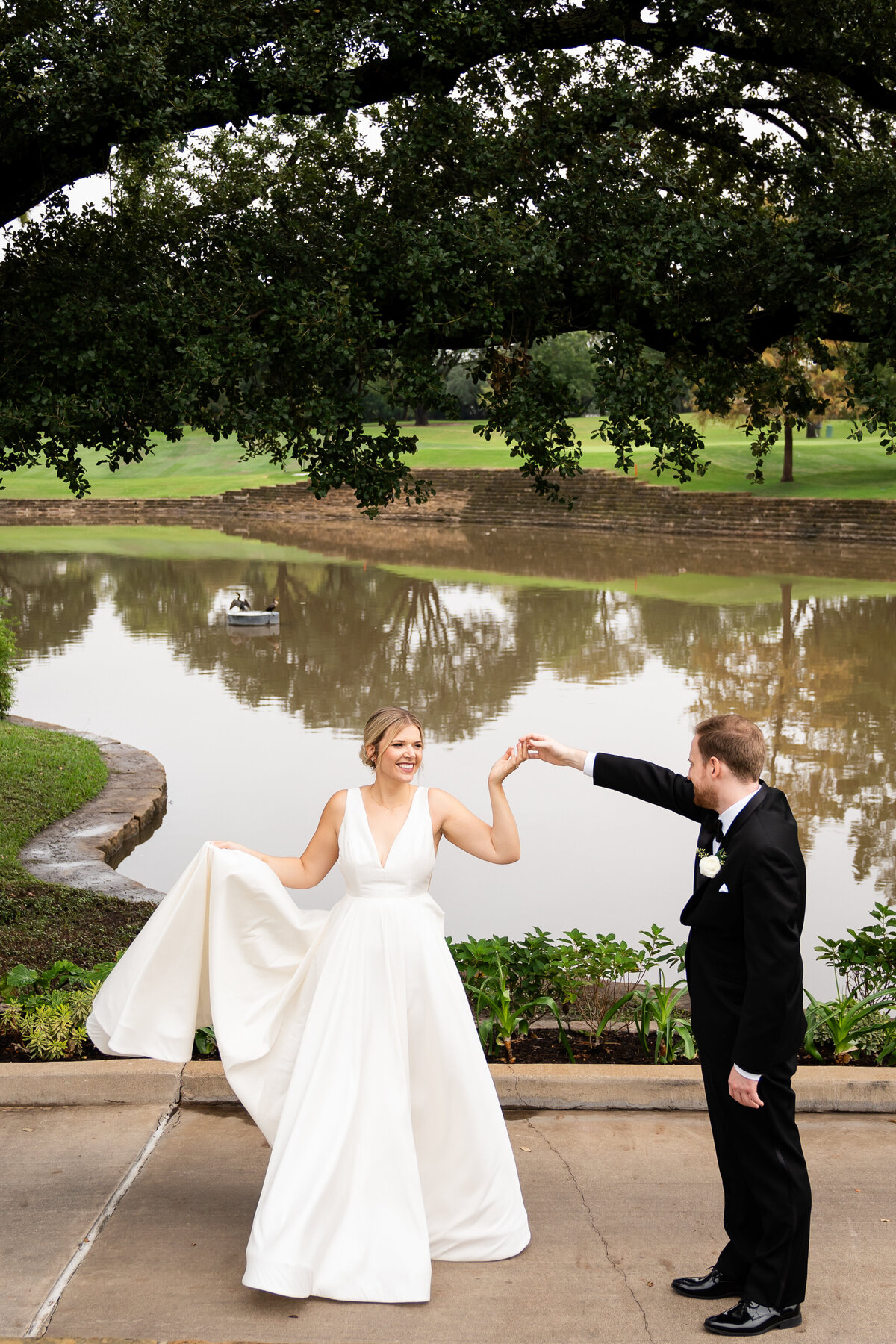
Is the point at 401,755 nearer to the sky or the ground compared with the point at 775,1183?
nearer to the sky

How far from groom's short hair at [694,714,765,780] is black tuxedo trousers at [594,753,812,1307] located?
102 millimetres

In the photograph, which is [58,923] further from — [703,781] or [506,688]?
[506,688]

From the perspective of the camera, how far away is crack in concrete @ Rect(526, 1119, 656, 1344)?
3.57 m

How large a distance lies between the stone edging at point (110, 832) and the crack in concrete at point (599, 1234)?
519cm

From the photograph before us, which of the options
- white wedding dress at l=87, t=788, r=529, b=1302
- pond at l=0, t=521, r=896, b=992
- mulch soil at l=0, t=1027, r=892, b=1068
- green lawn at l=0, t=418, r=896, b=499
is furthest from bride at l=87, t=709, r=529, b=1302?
green lawn at l=0, t=418, r=896, b=499

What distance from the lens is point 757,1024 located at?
3352 millimetres

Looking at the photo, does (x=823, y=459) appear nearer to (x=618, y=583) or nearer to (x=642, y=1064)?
(x=618, y=583)

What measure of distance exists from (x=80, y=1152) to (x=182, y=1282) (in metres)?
1.02

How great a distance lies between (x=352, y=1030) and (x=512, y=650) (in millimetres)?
18781

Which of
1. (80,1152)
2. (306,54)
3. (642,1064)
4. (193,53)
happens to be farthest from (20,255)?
(642,1064)

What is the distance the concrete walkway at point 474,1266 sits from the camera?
3492 mm

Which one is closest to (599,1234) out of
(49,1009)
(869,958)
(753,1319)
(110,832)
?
(753,1319)

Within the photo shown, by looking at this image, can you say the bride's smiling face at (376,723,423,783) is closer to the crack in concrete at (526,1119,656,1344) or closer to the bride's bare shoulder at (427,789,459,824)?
the bride's bare shoulder at (427,789,459,824)

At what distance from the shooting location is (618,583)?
3112cm
